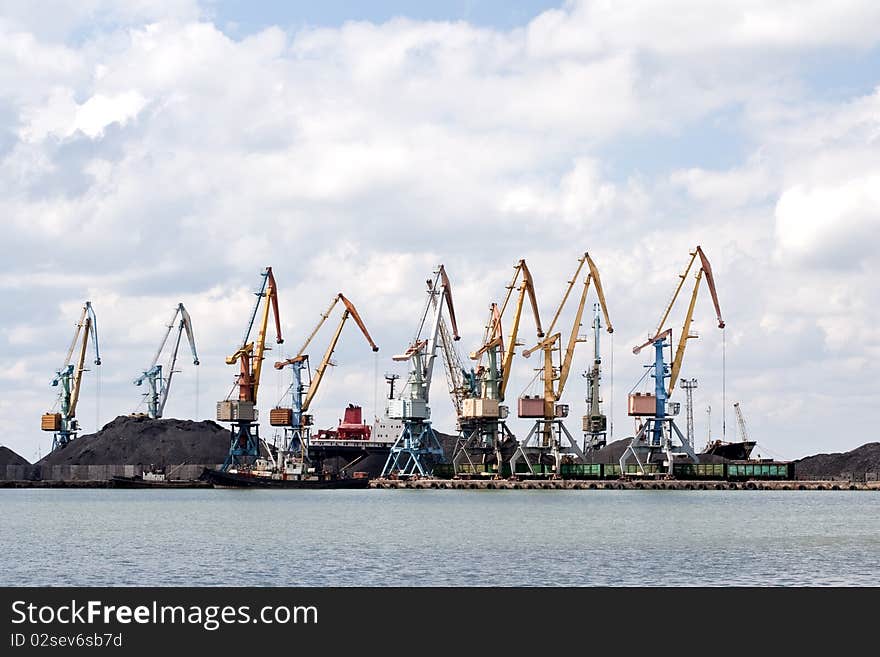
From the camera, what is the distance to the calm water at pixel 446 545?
52.0m

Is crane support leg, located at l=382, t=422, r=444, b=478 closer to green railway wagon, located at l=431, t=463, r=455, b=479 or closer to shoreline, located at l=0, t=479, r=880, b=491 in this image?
green railway wagon, located at l=431, t=463, r=455, b=479

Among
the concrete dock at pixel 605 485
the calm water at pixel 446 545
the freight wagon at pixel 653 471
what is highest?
the freight wagon at pixel 653 471

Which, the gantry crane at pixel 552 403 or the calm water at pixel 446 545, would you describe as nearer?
the calm water at pixel 446 545

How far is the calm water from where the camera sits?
52.0 metres

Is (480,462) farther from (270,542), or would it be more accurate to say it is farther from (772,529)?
(270,542)

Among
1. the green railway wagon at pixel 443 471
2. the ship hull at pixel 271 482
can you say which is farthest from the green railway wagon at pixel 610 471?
the ship hull at pixel 271 482

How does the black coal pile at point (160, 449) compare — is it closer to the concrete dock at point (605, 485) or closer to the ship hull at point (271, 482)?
the ship hull at point (271, 482)

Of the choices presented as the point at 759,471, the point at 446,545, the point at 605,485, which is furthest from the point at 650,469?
the point at 446,545

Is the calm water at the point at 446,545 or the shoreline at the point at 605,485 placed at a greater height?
the shoreline at the point at 605,485

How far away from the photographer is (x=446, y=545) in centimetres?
6600

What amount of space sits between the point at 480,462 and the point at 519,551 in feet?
330

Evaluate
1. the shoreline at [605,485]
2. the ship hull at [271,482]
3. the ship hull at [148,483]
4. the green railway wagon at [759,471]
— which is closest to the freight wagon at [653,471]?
the green railway wagon at [759,471]

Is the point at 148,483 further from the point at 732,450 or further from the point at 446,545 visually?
the point at 446,545
